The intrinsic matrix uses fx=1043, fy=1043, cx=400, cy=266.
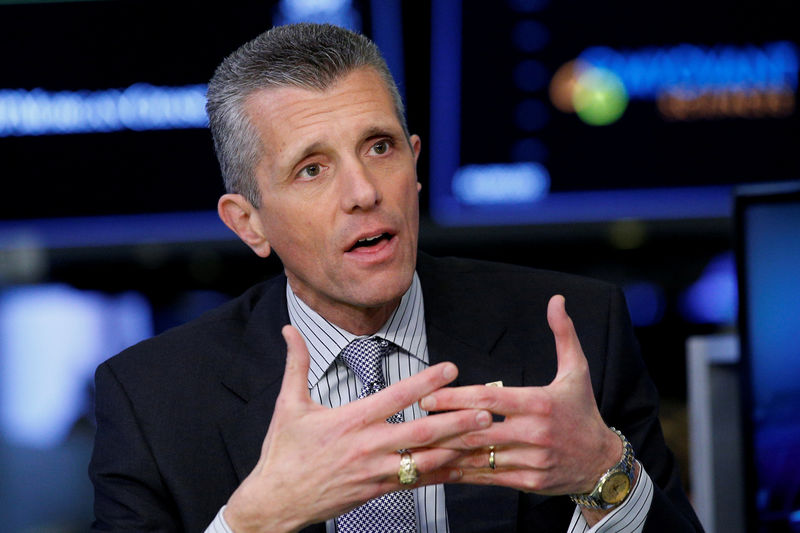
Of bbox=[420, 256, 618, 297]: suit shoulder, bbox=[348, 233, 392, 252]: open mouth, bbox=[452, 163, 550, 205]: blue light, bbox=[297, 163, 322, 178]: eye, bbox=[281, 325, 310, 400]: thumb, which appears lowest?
bbox=[281, 325, 310, 400]: thumb

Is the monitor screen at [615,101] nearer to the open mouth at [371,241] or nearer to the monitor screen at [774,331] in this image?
the monitor screen at [774,331]

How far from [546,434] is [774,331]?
0.80 m

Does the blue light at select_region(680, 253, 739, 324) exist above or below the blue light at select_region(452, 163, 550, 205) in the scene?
below

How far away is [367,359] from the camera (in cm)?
186

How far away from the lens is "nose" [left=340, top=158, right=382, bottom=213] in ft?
5.49

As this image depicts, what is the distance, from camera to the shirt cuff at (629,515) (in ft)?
5.09

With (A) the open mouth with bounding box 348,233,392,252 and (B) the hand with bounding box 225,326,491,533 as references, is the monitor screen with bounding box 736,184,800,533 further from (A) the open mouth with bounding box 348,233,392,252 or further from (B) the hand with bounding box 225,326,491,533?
(B) the hand with bounding box 225,326,491,533

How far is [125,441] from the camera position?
1.81 metres

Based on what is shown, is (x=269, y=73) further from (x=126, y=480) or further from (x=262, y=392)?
(x=126, y=480)

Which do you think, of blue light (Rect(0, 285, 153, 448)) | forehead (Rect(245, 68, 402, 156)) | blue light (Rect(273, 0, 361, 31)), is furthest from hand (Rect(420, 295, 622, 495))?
blue light (Rect(0, 285, 153, 448))

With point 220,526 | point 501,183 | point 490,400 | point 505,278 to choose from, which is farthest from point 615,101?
point 220,526

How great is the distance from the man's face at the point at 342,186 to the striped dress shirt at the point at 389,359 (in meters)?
0.09

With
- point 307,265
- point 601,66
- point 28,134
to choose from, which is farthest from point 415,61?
point 307,265

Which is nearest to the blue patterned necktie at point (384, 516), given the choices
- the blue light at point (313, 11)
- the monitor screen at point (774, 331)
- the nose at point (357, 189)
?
the nose at point (357, 189)
